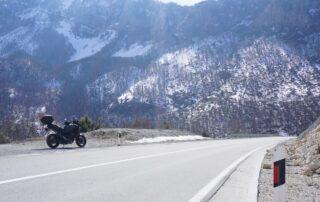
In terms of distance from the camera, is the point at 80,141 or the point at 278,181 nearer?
the point at 278,181

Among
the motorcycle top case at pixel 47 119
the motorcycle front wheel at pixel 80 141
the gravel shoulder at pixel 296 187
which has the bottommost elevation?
the gravel shoulder at pixel 296 187

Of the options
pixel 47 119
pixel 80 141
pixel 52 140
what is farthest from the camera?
pixel 80 141

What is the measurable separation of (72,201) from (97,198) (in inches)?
20.6

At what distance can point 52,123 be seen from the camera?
25.2m

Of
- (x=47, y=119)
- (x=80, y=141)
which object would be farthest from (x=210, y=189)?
(x=80, y=141)

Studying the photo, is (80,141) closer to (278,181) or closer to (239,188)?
(239,188)

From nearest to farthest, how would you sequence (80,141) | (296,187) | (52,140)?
(296,187)
(52,140)
(80,141)

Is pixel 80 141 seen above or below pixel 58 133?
below

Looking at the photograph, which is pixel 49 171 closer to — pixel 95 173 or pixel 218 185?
pixel 95 173

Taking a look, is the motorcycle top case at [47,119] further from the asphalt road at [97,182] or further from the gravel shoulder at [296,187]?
the gravel shoulder at [296,187]

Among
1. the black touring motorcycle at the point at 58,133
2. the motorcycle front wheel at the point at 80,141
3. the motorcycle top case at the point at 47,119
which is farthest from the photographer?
the motorcycle front wheel at the point at 80,141

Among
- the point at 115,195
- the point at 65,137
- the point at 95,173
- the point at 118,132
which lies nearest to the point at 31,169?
the point at 95,173

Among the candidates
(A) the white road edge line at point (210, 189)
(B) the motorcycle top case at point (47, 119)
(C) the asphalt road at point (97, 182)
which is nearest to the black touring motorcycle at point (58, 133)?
(B) the motorcycle top case at point (47, 119)

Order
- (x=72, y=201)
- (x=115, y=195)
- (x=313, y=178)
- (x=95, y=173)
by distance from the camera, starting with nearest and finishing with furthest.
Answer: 1. (x=72, y=201)
2. (x=115, y=195)
3. (x=95, y=173)
4. (x=313, y=178)
